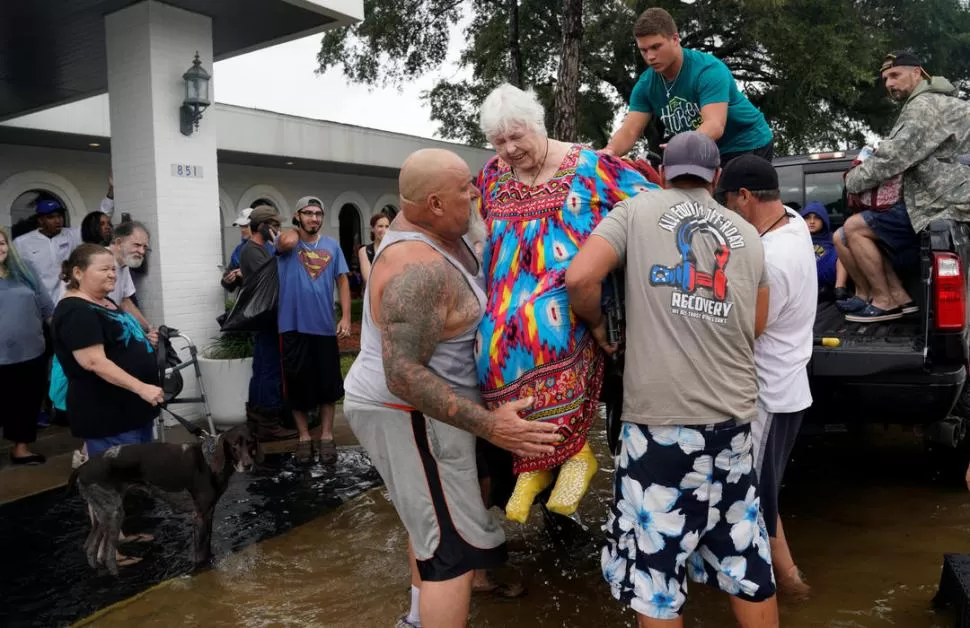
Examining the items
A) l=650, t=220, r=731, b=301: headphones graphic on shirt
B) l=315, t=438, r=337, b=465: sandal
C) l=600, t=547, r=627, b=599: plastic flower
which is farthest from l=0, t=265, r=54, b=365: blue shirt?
l=650, t=220, r=731, b=301: headphones graphic on shirt

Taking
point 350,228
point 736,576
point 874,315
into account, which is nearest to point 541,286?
point 736,576

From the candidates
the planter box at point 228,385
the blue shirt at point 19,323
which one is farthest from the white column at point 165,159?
the blue shirt at point 19,323

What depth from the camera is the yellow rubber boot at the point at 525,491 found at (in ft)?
8.76

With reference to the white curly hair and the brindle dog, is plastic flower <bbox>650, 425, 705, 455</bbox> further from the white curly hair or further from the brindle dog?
the brindle dog

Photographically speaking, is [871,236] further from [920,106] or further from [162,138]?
[162,138]

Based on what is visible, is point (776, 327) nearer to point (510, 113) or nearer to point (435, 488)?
point (510, 113)

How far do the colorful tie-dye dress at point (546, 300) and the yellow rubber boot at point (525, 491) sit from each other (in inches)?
1.4

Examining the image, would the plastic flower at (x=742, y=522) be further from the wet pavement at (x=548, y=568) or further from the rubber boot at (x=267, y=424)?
the rubber boot at (x=267, y=424)

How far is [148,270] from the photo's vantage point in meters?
6.91

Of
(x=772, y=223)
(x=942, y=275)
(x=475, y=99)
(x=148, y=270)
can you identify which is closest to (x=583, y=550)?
(x=772, y=223)

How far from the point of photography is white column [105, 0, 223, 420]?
22.5ft

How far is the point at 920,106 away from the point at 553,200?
9.06 ft

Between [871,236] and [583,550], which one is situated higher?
[871,236]

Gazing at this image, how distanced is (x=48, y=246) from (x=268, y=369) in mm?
2393
